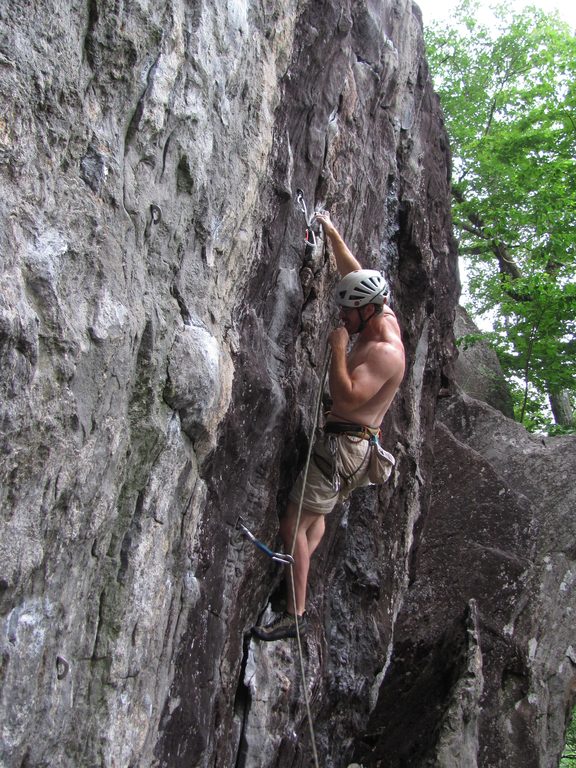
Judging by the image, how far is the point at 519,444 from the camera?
440 inches

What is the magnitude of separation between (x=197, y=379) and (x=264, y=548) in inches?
64.0

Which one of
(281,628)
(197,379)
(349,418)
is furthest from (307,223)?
(281,628)

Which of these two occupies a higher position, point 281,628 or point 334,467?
point 334,467

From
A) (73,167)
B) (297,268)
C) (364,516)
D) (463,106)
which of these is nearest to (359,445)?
(297,268)

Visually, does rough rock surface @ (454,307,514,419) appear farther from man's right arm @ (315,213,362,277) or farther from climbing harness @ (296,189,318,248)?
climbing harness @ (296,189,318,248)

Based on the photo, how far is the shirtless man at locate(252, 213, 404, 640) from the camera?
526 cm

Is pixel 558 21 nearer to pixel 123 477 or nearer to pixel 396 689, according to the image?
pixel 396 689

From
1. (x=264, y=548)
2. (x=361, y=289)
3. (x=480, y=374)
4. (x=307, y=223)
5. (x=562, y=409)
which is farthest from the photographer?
(x=562, y=409)

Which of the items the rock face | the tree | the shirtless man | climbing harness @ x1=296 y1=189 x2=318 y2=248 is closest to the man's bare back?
the shirtless man

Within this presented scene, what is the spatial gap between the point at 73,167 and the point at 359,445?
3.05 meters

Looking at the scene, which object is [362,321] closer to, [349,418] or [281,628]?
[349,418]

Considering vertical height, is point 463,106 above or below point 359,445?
above

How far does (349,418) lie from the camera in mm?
5445

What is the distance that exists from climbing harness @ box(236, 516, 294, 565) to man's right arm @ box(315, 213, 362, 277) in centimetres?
218
